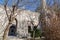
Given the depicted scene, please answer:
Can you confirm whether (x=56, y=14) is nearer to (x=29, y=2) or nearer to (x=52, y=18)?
(x=52, y=18)

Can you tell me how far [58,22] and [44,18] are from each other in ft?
4.95

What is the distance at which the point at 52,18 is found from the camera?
52.1 feet

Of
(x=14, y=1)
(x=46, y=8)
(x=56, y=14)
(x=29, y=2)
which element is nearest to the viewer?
(x=14, y=1)

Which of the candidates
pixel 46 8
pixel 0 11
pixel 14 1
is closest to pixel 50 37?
pixel 46 8

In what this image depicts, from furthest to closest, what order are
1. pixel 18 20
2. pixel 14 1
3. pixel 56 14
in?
1. pixel 18 20
2. pixel 56 14
3. pixel 14 1

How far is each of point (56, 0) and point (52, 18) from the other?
2262 millimetres

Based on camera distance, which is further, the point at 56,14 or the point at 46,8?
the point at 46,8

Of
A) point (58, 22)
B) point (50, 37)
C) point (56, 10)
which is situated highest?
point (56, 10)

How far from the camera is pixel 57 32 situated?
15172 millimetres

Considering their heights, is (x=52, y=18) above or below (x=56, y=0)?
below

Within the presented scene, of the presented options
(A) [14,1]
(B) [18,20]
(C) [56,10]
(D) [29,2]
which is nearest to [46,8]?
(C) [56,10]

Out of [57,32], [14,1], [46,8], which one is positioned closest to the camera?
[14,1]

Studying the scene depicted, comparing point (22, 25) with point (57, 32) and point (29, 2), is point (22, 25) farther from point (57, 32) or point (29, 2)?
point (29, 2)

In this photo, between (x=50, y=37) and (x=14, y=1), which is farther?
(x=50, y=37)
